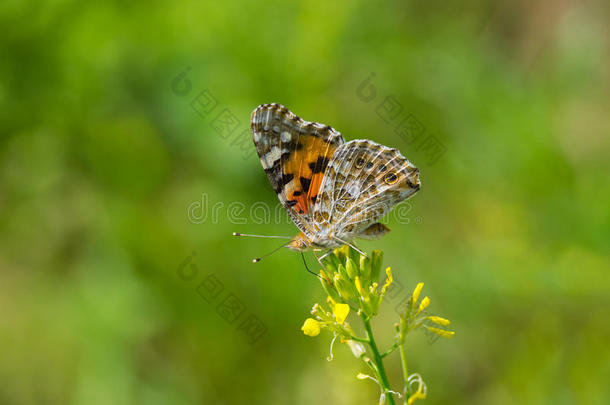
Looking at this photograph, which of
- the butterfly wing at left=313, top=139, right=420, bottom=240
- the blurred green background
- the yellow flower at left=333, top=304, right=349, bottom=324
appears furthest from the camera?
the blurred green background

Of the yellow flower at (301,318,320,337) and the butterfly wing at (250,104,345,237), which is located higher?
the butterfly wing at (250,104,345,237)

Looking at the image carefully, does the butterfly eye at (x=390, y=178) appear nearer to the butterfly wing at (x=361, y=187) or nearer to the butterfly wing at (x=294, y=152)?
the butterfly wing at (x=361, y=187)

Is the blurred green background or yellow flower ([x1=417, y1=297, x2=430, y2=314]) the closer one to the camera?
yellow flower ([x1=417, y1=297, x2=430, y2=314])

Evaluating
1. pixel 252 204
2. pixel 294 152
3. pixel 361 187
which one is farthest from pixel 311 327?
pixel 252 204

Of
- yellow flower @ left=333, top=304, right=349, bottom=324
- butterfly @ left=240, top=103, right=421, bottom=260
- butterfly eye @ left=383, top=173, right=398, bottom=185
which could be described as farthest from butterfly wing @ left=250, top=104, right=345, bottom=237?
yellow flower @ left=333, top=304, right=349, bottom=324

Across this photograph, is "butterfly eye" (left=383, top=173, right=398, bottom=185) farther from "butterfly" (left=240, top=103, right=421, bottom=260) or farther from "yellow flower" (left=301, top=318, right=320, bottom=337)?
"yellow flower" (left=301, top=318, right=320, bottom=337)

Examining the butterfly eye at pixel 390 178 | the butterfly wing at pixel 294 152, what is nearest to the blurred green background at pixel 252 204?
the butterfly wing at pixel 294 152

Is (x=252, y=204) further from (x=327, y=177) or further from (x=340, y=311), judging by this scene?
(x=340, y=311)

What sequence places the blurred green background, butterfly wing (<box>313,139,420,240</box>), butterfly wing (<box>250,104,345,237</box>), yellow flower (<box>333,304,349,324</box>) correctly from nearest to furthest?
yellow flower (<box>333,304,349,324</box>) < butterfly wing (<box>313,139,420,240</box>) < butterfly wing (<box>250,104,345,237</box>) < the blurred green background
